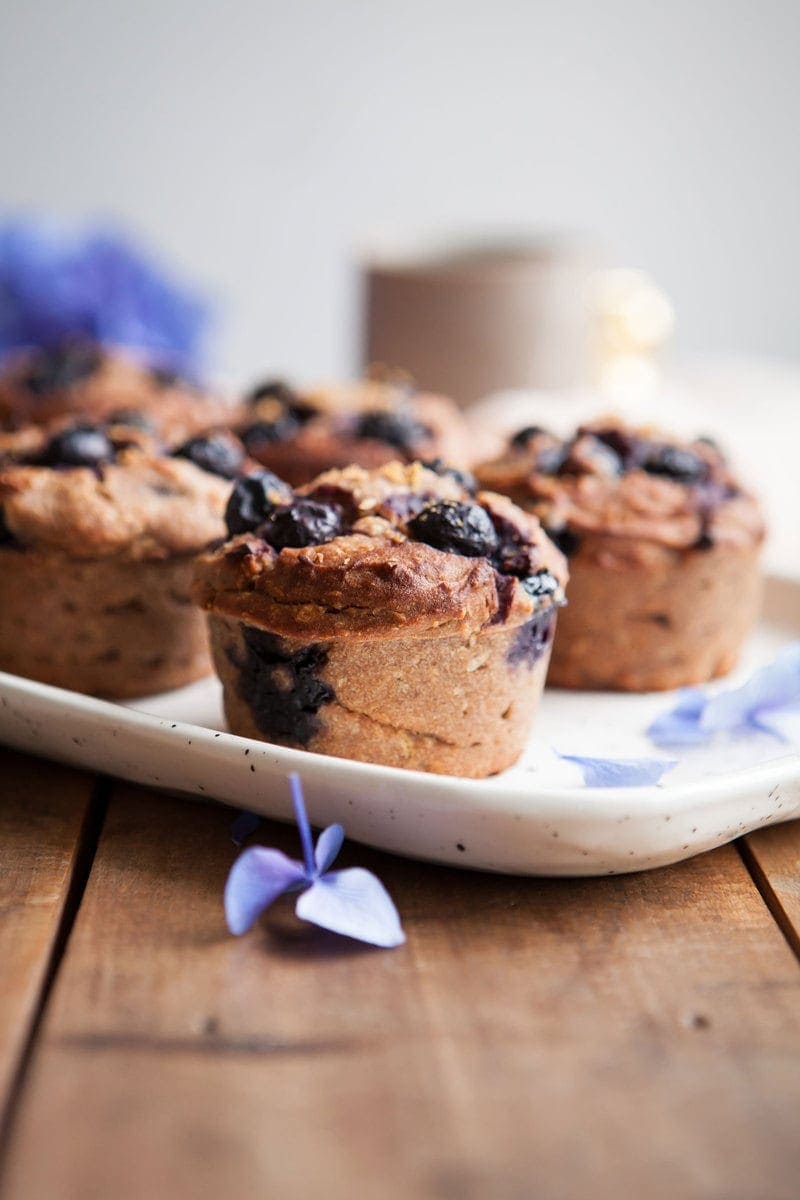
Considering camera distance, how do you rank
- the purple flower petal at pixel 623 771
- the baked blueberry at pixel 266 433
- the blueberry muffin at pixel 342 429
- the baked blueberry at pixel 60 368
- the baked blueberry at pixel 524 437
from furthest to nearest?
the baked blueberry at pixel 60 368 → the baked blueberry at pixel 266 433 → the blueberry muffin at pixel 342 429 → the baked blueberry at pixel 524 437 → the purple flower petal at pixel 623 771

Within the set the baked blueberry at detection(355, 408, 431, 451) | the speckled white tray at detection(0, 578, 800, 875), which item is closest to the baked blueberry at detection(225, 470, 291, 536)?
the speckled white tray at detection(0, 578, 800, 875)

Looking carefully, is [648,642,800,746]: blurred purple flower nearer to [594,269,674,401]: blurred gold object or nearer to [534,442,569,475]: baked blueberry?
[534,442,569,475]: baked blueberry

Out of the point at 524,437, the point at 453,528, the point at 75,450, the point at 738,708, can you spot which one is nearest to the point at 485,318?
the point at 524,437

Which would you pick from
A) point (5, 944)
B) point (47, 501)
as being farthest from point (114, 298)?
point (5, 944)

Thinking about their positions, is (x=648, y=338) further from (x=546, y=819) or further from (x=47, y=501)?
(x=546, y=819)

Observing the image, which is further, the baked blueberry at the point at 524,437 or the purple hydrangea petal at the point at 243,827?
the baked blueberry at the point at 524,437

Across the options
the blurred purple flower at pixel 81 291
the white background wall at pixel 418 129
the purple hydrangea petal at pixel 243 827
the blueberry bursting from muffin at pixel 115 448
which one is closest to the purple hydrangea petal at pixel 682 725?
the purple hydrangea petal at pixel 243 827

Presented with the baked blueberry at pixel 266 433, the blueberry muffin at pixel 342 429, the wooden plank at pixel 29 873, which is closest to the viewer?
the wooden plank at pixel 29 873

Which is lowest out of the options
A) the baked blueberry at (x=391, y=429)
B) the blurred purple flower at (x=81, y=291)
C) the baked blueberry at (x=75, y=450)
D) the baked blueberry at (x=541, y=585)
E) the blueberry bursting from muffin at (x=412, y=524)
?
the blurred purple flower at (x=81, y=291)

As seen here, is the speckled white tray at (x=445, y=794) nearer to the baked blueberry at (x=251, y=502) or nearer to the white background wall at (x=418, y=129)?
the baked blueberry at (x=251, y=502)
